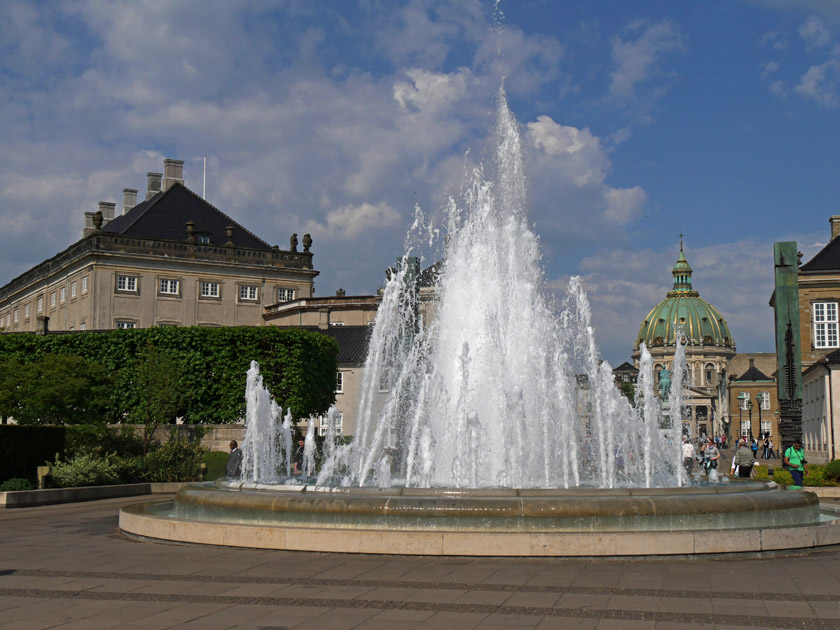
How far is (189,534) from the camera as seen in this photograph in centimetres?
1284

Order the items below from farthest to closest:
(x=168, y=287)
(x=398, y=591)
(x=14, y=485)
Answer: (x=168, y=287) < (x=14, y=485) < (x=398, y=591)

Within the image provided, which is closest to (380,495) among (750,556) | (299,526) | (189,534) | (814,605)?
(299,526)

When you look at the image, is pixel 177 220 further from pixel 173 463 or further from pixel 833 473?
pixel 833 473

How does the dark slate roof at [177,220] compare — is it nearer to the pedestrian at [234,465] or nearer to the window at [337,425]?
the window at [337,425]

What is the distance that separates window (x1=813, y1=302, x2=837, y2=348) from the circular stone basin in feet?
192

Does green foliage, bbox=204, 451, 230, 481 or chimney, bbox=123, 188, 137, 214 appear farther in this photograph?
chimney, bbox=123, 188, 137, 214

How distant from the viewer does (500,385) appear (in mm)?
19828

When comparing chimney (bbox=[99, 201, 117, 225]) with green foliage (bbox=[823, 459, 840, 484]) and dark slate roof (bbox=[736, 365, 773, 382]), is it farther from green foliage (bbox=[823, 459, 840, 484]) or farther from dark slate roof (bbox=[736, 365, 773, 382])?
dark slate roof (bbox=[736, 365, 773, 382])

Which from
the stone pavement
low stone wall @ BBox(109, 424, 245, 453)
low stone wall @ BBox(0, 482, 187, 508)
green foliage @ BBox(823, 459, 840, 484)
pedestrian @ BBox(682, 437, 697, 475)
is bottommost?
low stone wall @ BBox(0, 482, 187, 508)

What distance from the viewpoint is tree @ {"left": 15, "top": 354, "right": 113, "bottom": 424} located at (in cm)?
3700

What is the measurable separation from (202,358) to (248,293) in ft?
94.7

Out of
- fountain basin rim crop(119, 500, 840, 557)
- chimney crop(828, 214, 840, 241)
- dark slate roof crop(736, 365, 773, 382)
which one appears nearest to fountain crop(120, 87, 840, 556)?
fountain basin rim crop(119, 500, 840, 557)

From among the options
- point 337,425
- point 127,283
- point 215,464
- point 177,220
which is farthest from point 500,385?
point 177,220

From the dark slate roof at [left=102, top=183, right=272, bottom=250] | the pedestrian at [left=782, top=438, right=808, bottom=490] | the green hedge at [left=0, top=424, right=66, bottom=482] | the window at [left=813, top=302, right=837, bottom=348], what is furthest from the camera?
the dark slate roof at [left=102, top=183, right=272, bottom=250]
